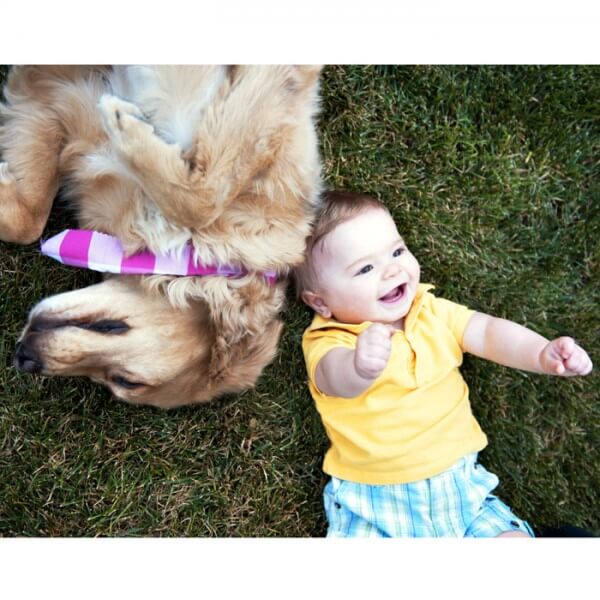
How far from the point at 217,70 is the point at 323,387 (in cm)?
142

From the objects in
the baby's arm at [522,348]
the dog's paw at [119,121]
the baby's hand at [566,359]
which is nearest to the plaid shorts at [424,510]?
the baby's arm at [522,348]

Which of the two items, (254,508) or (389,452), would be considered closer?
(389,452)

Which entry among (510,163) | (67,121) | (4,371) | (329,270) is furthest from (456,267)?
(4,371)

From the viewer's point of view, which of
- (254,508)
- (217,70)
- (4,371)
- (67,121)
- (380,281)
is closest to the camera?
(217,70)

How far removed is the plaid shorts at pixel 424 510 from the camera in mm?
2961

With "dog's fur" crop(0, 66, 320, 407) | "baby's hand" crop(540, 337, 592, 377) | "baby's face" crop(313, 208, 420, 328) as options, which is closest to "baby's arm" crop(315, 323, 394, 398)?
"baby's face" crop(313, 208, 420, 328)

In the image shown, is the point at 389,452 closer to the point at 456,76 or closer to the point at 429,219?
the point at 429,219

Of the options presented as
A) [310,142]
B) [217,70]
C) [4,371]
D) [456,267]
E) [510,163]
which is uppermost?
[217,70]

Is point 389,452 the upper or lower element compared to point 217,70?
lower

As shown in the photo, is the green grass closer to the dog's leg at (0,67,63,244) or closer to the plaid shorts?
the plaid shorts

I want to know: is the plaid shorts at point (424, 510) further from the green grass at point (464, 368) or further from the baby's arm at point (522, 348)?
the baby's arm at point (522, 348)

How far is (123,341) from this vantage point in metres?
2.45

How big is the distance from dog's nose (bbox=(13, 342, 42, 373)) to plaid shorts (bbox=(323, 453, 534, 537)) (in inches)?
59.7

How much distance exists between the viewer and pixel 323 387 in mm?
2916
